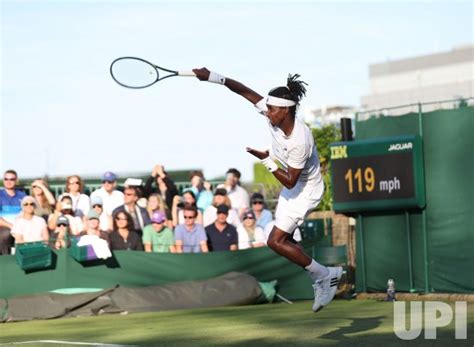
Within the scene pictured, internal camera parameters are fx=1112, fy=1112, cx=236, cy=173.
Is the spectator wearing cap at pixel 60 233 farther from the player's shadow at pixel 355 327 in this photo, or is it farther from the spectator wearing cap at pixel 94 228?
the player's shadow at pixel 355 327

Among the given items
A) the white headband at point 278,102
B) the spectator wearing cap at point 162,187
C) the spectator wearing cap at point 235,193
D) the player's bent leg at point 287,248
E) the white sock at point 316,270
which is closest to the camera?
the white headband at point 278,102

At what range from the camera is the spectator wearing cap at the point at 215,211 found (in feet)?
59.4

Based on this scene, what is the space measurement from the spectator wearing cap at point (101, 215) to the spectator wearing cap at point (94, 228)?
0.91 feet

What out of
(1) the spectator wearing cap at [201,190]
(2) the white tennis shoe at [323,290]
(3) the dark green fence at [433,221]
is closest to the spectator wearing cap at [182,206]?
(1) the spectator wearing cap at [201,190]

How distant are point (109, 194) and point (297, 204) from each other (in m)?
7.64

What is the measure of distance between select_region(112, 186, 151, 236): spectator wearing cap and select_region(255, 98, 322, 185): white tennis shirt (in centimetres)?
679

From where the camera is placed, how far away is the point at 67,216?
17078mm

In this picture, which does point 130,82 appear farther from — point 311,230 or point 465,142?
point 311,230

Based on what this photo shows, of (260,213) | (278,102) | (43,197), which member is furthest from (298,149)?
(43,197)

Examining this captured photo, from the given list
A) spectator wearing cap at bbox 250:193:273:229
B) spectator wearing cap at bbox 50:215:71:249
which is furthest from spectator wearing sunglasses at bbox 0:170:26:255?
spectator wearing cap at bbox 250:193:273:229

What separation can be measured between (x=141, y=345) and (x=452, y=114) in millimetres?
7517

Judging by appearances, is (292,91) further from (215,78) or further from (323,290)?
(323,290)

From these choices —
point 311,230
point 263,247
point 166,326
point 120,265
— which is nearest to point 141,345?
point 166,326

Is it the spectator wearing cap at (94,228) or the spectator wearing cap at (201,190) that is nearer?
the spectator wearing cap at (94,228)
